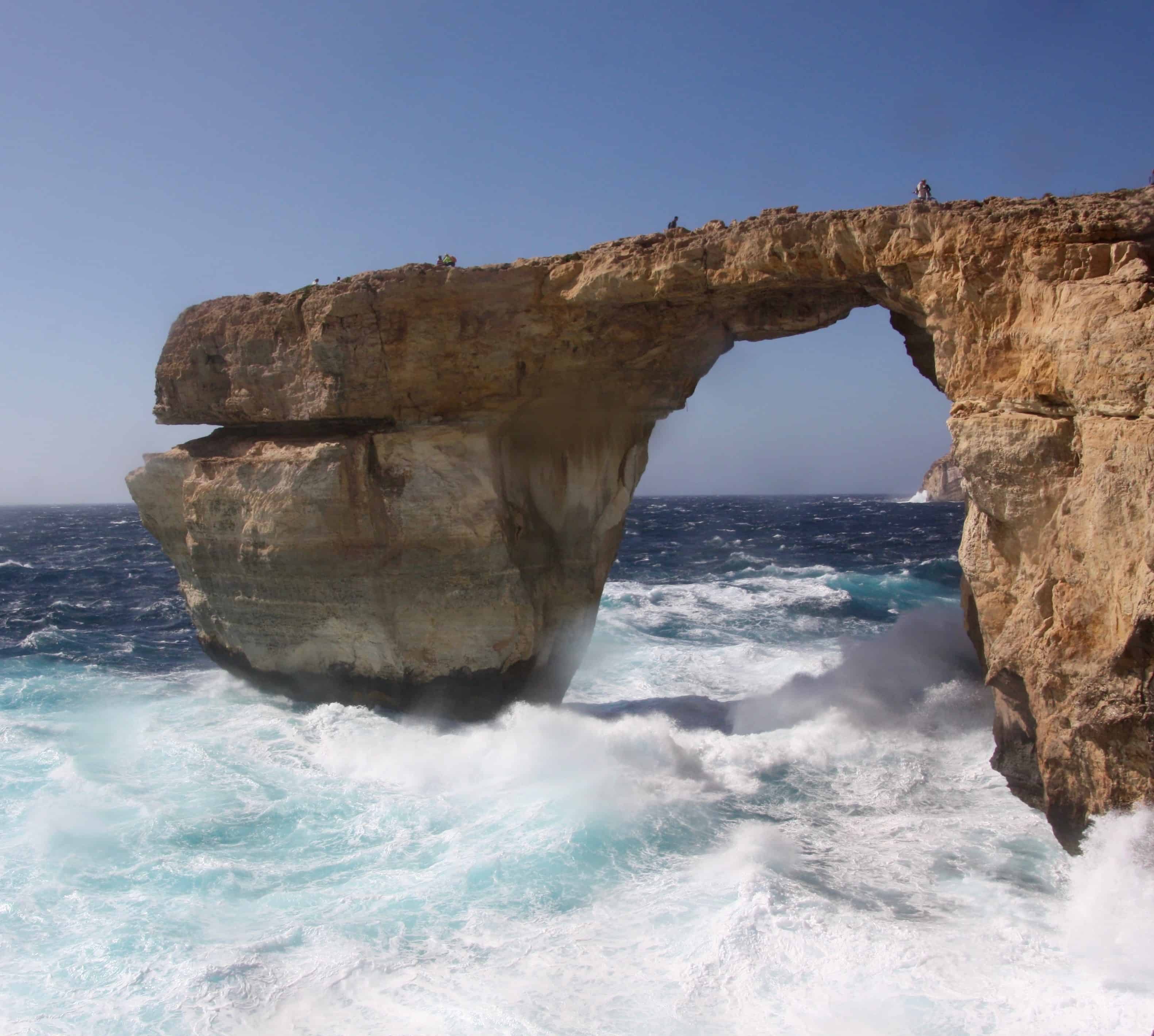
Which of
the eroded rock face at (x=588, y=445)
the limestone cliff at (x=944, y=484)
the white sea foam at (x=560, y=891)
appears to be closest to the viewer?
the white sea foam at (x=560, y=891)

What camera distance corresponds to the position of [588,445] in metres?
13.0

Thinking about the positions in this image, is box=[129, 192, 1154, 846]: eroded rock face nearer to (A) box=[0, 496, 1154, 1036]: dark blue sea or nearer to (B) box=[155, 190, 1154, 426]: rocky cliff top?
(B) box=[155, 190, 1154, 426]: rocky cliff top

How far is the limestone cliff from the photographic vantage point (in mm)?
88500

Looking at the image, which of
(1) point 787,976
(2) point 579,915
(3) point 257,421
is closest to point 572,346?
(3) point 257,421

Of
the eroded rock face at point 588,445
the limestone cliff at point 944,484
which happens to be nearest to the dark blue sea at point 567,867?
the eroded rock face at point 588,445

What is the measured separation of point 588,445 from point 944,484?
8588cm

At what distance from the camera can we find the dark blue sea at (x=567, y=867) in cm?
602

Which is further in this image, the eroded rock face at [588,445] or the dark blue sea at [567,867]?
the eroded rock face at [588,445]

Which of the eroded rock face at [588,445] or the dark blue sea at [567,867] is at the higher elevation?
the eroded rock face at [588,445]

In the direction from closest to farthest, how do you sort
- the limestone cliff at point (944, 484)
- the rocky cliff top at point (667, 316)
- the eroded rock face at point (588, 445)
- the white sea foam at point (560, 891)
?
the white sea foam at point (560, 891) < the eroded rock face at point (588, 445) < the rocky cliff top at point (667, 316) < the limestone cliff at point (944, 484)

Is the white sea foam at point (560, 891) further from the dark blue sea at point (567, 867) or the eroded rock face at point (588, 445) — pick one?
the eroded rock face at point (588, 445)

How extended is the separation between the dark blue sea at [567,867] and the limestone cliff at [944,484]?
80.4m

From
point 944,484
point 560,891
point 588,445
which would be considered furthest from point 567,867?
point 944,484

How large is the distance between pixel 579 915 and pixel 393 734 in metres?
5.15
